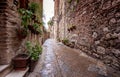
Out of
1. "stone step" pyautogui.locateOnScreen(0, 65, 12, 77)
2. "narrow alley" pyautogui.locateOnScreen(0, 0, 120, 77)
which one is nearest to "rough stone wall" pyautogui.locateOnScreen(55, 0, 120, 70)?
"narrow alley" pyautogui.locateOnScreen(0, 0, 120, 77)

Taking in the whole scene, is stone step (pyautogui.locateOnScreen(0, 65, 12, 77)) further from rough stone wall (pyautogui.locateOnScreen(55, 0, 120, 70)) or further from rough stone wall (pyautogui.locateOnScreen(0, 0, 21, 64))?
rough stone wall (pyautogui.locateOnScreen(55, 0, 120, 70))

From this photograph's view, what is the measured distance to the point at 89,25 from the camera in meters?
4.79

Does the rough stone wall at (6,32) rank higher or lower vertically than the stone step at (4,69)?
higher

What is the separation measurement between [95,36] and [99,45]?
1.38 ft

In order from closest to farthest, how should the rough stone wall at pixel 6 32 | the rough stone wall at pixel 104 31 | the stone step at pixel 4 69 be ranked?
the stone step at pixel 4 69, the rough stone wall at pixel 6 32, the rough stone wall at pixel 104 31

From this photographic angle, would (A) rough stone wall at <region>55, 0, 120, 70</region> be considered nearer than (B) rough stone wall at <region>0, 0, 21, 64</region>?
No

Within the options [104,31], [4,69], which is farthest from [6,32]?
[104,31]

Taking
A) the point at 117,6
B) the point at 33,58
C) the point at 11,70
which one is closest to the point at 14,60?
the point at 11,70

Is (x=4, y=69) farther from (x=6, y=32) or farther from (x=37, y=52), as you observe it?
(x=37, y=52)

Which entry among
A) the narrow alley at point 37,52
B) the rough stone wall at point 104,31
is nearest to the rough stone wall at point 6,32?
the narrow alley at point 37,52

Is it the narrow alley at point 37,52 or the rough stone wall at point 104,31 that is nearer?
the narrow alley at point 37,52

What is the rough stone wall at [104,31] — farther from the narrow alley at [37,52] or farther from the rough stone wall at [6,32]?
the rough stone wall at [6,32]

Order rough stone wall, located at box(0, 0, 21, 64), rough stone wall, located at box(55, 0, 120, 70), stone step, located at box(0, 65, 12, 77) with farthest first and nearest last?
rough stone wall, located at box(55, 0, 120, 70) → rough stone wall, located at box(0, 0, 21, 64) → stone step, located at box(0, 65, 12, 77)

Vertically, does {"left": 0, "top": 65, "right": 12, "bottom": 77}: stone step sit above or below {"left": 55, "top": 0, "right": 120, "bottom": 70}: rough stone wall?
below
